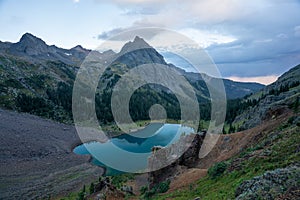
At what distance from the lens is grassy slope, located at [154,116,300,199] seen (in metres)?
19.5

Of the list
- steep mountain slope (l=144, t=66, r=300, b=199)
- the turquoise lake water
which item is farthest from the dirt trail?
steep mountain slope (l=144, t=66, r=300, b=199)

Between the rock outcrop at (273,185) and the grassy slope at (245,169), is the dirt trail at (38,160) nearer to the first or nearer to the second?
the grassy slope at (245,169)

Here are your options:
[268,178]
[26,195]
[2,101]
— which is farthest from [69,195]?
[2,101]

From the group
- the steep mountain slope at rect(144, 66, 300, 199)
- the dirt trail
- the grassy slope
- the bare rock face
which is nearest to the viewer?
the steep mountain slope at rect(144, 66, 300, 199)

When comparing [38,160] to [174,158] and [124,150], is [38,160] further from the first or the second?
[174,158]

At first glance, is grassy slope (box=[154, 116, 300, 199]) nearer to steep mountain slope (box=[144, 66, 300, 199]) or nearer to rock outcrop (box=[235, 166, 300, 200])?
steep mountain slope (box=[144, 66, 300, 199])

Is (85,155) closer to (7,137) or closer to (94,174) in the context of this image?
(94,174)

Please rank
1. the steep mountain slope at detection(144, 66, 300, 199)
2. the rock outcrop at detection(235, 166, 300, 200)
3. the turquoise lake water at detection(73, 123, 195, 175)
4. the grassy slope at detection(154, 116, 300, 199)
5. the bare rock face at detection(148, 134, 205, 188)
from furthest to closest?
1. the turquoise lake water at detection(73, 123, 195, 175)
2. the bare rock face at detection(148, 134, 205, 188)
3. the grassy slope at detection(154, 116, 300, 199)
4. the steep mountain slope at detection(144, 66, 300, 199)
5. the rock outcrop at detection(235, 166, 300, 200)

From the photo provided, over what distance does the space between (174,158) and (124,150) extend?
197ft

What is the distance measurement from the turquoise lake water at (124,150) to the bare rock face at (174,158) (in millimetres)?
18261

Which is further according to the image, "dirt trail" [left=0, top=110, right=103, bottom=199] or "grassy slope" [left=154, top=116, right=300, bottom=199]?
"dirt trail" [left=0, top=110, right=103, bottom=199]

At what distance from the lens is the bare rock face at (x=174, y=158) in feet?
126

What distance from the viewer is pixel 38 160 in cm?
8025

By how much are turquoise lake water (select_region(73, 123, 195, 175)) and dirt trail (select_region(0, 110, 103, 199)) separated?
13.2 feet
